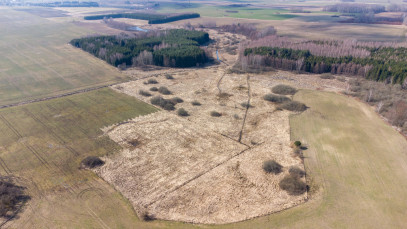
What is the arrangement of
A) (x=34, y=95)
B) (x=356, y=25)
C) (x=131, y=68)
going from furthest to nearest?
1. (x=356, y=25)
2. (x=131, y=68)
3. (x=34, y=95)

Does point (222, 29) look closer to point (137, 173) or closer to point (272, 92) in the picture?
point (272, 92)

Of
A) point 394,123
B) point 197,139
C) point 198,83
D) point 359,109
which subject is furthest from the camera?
point 198,83

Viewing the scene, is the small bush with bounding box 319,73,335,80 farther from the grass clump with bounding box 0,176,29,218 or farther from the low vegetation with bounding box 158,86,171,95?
the grass clump with bounding box 0,176,29,218

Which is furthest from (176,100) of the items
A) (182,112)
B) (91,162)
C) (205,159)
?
(91,162)

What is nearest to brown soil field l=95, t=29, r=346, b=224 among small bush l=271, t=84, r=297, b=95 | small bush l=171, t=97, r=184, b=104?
small bush l=171, t=97, r=184, b=104

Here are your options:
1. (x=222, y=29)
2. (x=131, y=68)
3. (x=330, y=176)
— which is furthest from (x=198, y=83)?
(x=222, y=29)

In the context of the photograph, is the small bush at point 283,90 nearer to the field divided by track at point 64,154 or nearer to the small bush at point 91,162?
the field divided by track at point 64,154

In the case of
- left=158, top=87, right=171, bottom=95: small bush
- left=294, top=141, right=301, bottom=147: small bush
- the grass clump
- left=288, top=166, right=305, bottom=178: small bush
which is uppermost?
left=158, top=87, right=171, bottom=95: small bush

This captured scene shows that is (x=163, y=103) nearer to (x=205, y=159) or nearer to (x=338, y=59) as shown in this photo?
(x=205, y=159)
